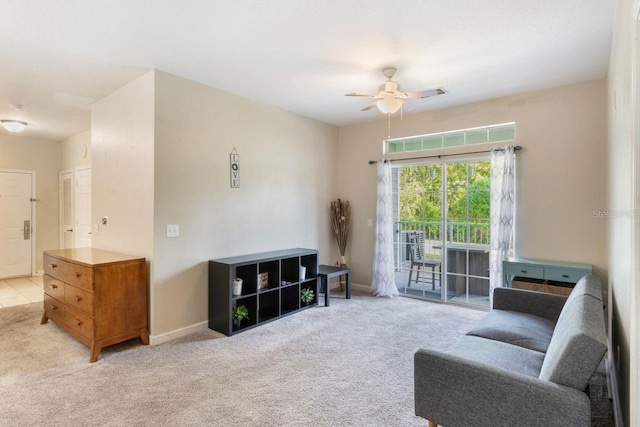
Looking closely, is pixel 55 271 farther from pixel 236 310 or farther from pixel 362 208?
pixel 362 208

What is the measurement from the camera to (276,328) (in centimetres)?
387

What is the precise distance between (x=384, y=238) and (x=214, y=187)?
2.65m

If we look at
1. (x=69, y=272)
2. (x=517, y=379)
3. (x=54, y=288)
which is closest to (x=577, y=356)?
(x=517, y=379)

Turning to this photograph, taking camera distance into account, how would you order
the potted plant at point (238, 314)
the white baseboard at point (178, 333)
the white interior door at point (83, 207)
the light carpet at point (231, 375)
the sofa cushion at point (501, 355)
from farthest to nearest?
the white interior door at point (83, 207), the potted plant at point (238, 314), the white baseboard at point (178, 333), the light carpet at point (231, 375), the sofa cushion at point (501, 355)

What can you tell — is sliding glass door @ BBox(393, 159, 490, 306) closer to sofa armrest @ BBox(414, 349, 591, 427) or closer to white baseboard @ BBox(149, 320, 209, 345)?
white baseboard @ BBox(149, 320, 209, 345)

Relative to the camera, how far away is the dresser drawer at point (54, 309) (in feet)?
11.6

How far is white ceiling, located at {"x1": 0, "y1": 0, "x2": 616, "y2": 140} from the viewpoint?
2.40 meters

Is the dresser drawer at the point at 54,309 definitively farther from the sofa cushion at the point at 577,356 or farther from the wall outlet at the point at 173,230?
the sofa cushion at the point at 577,356

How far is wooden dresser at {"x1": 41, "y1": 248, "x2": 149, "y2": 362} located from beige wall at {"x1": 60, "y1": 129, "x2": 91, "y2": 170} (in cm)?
307

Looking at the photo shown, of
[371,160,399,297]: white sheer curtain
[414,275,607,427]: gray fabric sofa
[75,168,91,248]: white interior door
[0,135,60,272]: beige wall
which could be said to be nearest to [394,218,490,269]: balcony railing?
[371,160,399,297]: white sheer curtain

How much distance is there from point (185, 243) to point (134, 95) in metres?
1.70

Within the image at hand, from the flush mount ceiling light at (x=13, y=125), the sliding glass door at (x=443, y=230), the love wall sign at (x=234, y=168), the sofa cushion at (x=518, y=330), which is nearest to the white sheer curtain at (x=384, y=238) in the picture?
the sliding glass door at (x=443, y=230)

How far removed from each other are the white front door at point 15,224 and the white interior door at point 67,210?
1.59 ft

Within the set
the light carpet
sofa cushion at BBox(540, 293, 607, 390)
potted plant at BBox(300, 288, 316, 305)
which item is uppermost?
sofa cushion at BBox(540, 293, 607, 390)
